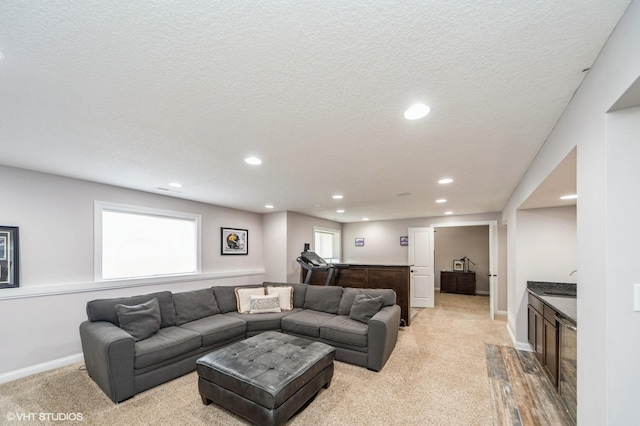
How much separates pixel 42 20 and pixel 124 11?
0.36m

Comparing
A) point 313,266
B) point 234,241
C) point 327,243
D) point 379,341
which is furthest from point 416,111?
point 327,243

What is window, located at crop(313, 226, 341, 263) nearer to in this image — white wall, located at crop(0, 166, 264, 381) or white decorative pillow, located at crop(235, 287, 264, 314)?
white decorative pillow, located at crop(235, 287, 264, 314)

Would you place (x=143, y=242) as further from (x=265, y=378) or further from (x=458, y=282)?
(x=458, y=282)

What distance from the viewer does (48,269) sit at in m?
3.33

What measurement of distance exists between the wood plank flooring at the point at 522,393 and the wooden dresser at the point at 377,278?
1653 millimetres

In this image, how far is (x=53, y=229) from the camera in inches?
134

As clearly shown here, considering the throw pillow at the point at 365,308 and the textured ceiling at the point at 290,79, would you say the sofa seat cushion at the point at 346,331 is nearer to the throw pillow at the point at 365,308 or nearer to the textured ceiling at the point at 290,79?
the throw pillow at the point at 365,308

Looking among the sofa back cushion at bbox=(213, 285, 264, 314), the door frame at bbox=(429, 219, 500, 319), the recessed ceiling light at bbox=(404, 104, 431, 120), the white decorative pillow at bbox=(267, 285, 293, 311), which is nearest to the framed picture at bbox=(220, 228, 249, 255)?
the sofa back cushion at bbox=(213, 285, 264, 314)

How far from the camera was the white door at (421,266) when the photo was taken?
6.89 metres

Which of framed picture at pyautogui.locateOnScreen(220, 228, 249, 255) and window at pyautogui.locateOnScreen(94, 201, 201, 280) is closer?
window at pyautogui.locateOnScreen(94, 201, 201, 280)

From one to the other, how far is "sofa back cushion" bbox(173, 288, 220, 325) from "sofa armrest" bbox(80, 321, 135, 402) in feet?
3.14

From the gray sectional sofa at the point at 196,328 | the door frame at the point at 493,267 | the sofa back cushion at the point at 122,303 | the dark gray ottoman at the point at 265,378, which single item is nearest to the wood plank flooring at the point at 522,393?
the gray sectional sofa at the point at 196,328

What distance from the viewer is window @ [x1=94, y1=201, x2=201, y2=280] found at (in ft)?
12.9

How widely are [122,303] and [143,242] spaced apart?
1.42 metres
